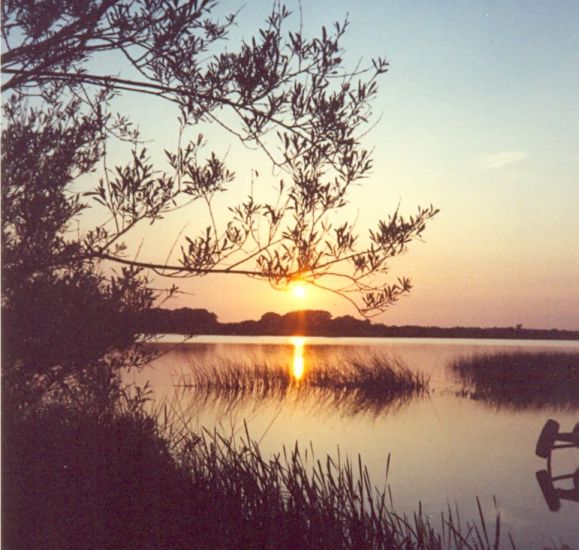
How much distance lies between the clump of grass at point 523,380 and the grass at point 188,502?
18282mm

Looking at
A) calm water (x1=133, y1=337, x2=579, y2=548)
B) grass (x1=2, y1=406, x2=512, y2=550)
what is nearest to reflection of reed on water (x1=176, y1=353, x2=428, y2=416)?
calm water (x1=133, y1=337, x2=579, y2=548)

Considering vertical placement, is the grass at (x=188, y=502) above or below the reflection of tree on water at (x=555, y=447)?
above

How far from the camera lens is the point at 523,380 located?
91.1ft

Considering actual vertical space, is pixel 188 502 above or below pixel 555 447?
above

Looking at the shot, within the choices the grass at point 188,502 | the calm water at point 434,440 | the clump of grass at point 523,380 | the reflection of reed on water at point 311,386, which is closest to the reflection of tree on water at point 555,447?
the calm water at point 434,440

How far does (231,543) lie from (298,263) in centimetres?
244

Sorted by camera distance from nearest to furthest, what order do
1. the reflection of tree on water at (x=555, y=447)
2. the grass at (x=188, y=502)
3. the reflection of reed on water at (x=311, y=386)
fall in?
the grass at (x=188, y=502), the reflection of tree on water at (x=555, y=447), the reflection of reed on water at (x=311, y=386)

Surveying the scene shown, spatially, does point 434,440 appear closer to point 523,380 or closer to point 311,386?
point 311,386

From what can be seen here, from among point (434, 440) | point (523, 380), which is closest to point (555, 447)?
point (434, 440)

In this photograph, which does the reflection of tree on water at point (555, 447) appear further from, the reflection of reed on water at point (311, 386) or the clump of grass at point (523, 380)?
the clump of grass at point (523, 380)

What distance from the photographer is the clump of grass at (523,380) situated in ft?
80.7

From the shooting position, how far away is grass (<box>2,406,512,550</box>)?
220 inches

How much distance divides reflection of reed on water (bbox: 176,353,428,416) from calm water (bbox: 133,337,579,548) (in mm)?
157

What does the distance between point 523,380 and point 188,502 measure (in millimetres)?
23668
